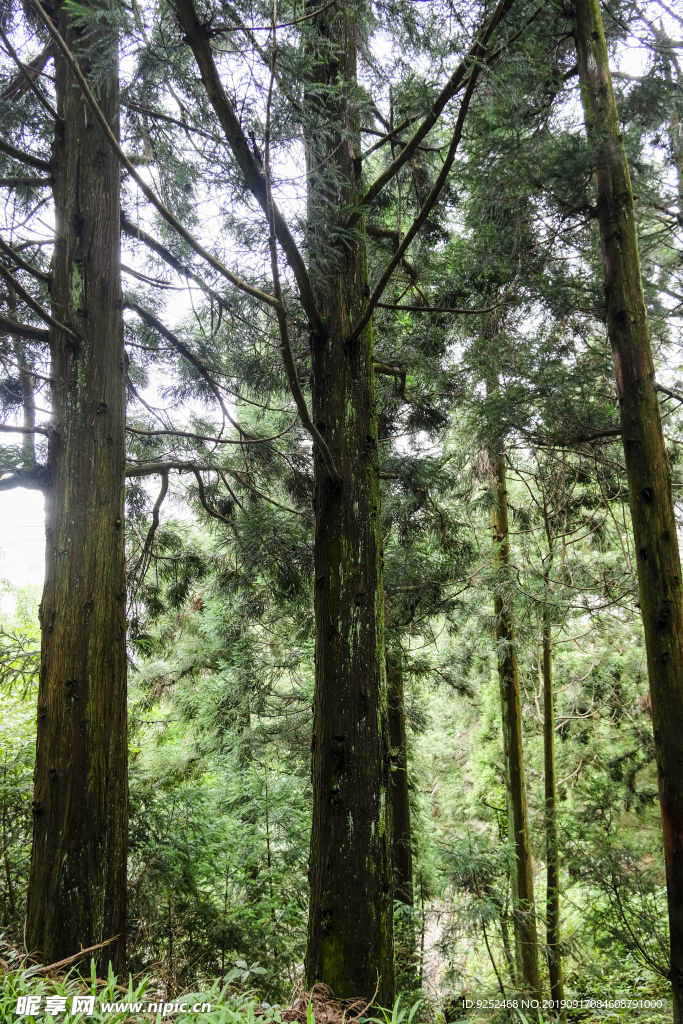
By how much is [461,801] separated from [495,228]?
11803mm

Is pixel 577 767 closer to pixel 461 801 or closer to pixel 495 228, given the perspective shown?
pixel 461 801

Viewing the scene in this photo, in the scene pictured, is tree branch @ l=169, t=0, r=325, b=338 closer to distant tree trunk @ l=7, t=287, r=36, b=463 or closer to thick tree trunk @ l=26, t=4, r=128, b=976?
thick tree trunk @ l=26, t=4, r=128, b=976

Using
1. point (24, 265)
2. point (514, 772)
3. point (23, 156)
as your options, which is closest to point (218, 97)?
point (24, 265)

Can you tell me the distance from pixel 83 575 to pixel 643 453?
3.46m

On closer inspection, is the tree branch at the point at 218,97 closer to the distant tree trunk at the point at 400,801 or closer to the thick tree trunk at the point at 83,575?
the thick tree trunk at the point at 83,575

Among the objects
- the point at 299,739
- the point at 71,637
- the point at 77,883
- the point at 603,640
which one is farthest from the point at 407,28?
the point at 603,640

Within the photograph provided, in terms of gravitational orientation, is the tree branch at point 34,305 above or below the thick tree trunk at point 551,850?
above

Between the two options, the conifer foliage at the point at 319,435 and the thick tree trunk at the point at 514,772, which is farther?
the thick tree trunk at the point at 514,772

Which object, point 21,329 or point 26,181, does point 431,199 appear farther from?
point 26,181

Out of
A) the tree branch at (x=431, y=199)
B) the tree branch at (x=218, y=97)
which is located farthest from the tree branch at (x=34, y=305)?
the tree branch at (x=431, y=199)

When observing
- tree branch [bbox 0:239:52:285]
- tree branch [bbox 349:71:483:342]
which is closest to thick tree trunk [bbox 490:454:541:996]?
tree branch [bbox 349:71:483:342]

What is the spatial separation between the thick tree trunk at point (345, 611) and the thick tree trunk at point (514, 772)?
3571 mm

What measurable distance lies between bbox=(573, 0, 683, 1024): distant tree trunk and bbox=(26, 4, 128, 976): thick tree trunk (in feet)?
10.2

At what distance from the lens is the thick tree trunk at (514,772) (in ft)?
20.6
